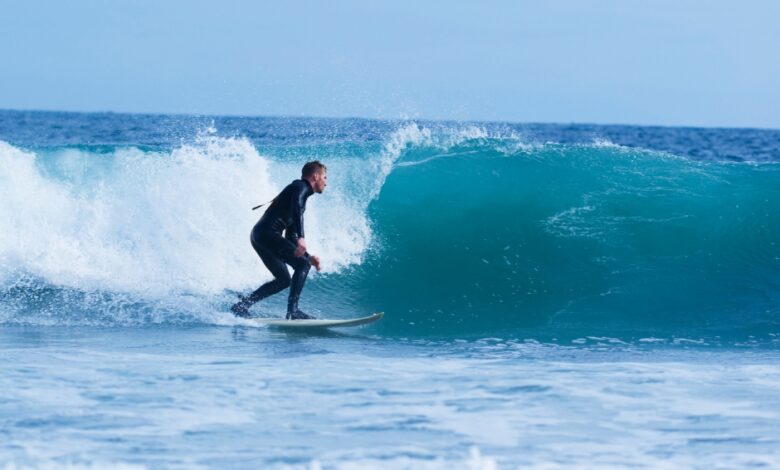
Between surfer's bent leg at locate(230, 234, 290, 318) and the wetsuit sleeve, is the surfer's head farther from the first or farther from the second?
surfer's bent leg at locate(230, 234, 290, 318)

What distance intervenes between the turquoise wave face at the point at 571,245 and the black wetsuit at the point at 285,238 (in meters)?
1.05

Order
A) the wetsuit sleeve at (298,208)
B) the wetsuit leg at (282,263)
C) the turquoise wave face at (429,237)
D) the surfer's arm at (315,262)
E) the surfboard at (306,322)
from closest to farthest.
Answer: the surfer's arm at (315,262) → the wetsuit sleeve at (298,208) → the wetsuit leg at (282,263) → the surfboard at (306,322) → the turquoise wave face at (429,237)

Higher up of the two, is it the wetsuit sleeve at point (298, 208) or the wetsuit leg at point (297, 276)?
the wetsuit sleeve at point (298, 208)

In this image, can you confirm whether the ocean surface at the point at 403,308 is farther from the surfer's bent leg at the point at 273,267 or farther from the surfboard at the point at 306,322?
the surfer's bent leg at the point at 273,267

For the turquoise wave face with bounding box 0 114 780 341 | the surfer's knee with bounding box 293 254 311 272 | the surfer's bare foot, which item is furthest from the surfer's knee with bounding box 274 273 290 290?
the turquoise wave face with bounding box 0 114 780 341

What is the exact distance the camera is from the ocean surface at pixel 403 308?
5.03 meters

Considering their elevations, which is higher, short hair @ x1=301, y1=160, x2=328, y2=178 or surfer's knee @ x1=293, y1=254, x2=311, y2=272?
short hair @ x1=301, y1=160, x2=328, y2=178

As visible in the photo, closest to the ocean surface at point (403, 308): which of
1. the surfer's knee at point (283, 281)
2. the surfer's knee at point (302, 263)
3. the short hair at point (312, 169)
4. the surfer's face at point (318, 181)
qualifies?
the surfer's knee at point (283, 281)

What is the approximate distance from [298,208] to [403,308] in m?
1.99

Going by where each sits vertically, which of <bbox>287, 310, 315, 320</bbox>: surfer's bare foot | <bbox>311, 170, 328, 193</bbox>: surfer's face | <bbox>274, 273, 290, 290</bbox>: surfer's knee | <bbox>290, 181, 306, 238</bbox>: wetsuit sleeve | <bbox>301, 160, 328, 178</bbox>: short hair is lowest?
<bbox>287, 310, 315, 320</bbox>: surfer's bare foot

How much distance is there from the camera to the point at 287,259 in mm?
7973

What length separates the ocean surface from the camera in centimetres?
503

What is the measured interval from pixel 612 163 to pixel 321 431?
29.5 ft

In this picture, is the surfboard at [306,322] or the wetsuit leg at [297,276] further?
the surfboard at [306,322]
